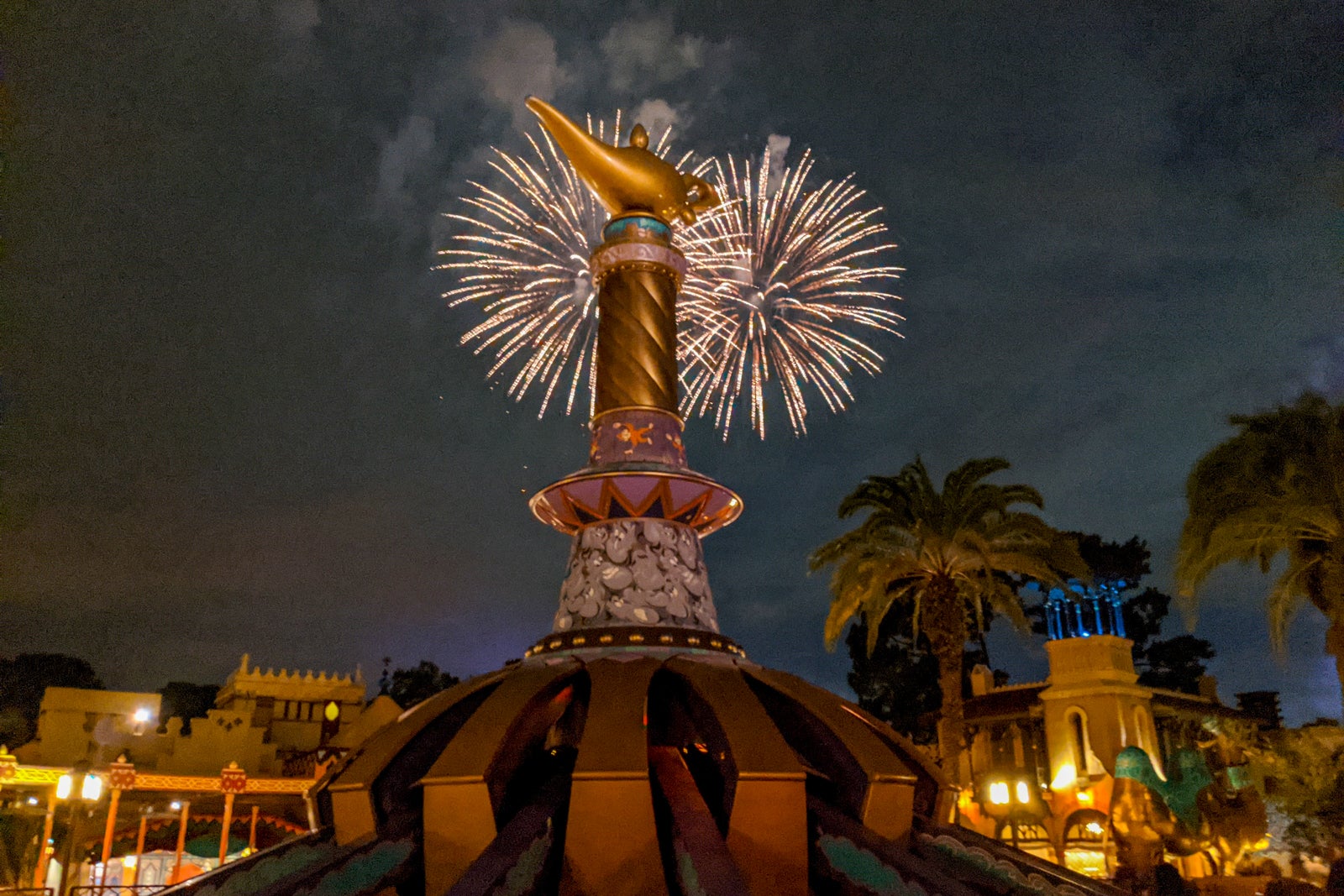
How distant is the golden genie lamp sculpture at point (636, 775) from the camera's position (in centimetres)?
408

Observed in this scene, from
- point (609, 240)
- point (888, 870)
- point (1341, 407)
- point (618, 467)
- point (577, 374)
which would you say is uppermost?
point (1341, 407)

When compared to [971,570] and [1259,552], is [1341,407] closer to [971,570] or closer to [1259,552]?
[1259,552]

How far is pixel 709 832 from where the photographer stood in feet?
13.3

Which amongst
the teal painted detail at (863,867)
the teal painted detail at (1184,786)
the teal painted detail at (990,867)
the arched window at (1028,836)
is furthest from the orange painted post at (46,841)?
the teal painted detail at (1184,786)

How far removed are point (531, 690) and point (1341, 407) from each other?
56.9 ft

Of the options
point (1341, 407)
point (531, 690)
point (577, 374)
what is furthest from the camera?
point (1341, 407)

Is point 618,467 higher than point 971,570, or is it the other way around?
point 971,570

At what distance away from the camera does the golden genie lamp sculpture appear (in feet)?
13.4

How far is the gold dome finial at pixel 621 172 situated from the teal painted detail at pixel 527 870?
4.47m

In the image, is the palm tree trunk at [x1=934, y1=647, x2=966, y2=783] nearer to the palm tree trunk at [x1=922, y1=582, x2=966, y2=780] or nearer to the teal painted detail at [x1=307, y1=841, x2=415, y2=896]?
the palm tree trunk at [x1=922, y1=582, x2=966, y2=780]

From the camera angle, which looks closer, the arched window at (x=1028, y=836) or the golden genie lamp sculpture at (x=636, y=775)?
the golden genie lamp sculpture at (x=636, y=775)

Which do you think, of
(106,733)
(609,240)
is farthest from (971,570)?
(106,733)

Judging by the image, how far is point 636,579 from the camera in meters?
5.73

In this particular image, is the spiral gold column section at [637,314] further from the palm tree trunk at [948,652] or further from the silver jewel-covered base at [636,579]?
the palm tree trunk at [948,652]
